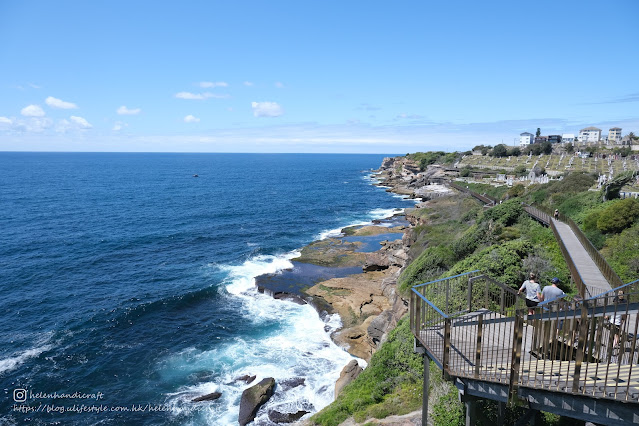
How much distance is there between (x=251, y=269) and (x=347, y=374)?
781 inches

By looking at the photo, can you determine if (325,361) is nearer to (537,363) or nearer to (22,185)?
(537,363)

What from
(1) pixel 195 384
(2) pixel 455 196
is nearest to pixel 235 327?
(1) pixel 195 384

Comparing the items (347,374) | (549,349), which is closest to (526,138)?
(347,374)

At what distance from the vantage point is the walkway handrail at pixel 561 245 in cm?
1355

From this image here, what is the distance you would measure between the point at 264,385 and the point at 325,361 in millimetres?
4226

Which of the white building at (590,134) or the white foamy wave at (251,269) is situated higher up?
the white building at (590,134)

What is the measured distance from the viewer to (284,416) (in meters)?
17.6

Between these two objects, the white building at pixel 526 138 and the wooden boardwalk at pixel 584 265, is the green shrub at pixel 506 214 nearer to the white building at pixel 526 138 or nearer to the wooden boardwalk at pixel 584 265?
the wooden boardwalk at pixel 584 265

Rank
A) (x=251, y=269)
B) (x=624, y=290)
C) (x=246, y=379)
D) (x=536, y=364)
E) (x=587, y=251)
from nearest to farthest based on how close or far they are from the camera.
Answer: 1. (x=536, y=364)
2. (x=624, y=290)
3. (x=587, y=251)
4. (x=246, y=379)
5. (x=251, y=269)

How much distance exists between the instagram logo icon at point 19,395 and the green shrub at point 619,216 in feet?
103

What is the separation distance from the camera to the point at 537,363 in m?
6.94

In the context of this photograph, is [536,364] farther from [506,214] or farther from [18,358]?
[18,358]

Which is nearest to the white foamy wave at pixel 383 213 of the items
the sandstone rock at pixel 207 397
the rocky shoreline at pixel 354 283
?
the rocky shoreline at pixel 354 283

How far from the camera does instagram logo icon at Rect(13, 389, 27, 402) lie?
62.4ft
